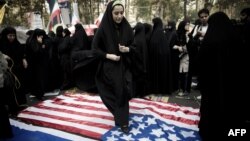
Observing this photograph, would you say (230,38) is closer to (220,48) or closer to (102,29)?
(220,48)

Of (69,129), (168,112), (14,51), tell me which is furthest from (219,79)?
(14,51)

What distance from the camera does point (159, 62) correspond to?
23.9 ft

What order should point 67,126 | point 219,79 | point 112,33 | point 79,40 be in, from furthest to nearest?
point 79,40
point 67,126
point 112,33
point 219,79

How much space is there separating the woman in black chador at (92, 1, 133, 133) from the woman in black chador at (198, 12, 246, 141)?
115 centimetres

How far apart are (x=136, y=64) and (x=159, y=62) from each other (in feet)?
8.27

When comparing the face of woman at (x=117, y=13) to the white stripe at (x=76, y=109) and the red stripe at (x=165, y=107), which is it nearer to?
the white stripe at (x=76, y=109)

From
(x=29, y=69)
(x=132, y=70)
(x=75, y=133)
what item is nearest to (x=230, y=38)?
(x=132, y=70)

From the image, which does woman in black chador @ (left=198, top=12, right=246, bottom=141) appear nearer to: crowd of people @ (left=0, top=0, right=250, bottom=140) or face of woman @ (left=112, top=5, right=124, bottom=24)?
crowd of people @ (left=0, top=0, right=250, bottom=140)

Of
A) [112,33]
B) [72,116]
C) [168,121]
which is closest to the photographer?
[112,33]

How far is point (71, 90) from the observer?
8148 mm

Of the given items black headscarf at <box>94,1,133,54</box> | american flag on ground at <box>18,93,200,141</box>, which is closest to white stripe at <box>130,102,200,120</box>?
american flag on ground at <box>18,93,200,141</box>

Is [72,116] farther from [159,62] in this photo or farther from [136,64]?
[159,62]

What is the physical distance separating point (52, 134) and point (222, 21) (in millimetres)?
2941

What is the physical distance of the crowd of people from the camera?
12.8 ft
